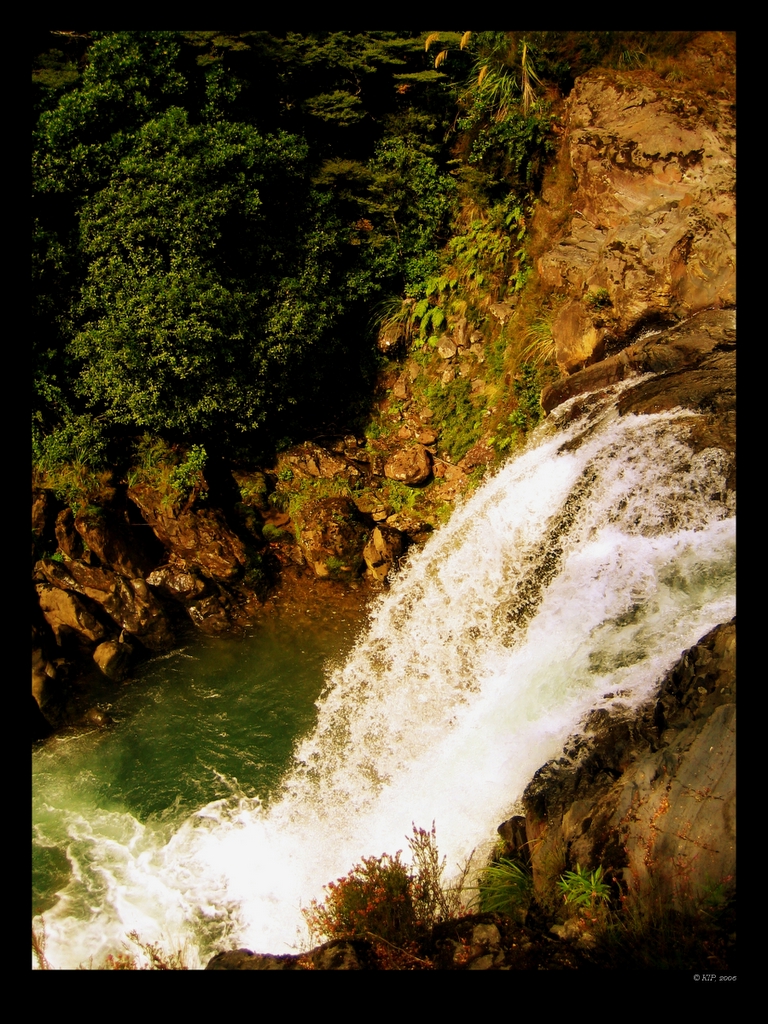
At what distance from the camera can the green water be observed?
7.93 m

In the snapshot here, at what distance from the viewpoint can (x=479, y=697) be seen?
7719mm

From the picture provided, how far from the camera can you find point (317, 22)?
14.8 feet

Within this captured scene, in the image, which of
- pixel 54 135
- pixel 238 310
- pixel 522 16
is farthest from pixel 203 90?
pixel 522 16

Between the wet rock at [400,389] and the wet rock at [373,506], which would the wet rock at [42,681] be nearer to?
the wet rock at [373,506]

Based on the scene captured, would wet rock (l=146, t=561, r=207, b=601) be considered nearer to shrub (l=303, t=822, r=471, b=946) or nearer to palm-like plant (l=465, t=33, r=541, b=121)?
shrub (l=303, t=822, r=471, b=946)

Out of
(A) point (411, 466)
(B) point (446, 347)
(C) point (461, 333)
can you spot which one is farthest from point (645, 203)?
(A) point (411, 466)

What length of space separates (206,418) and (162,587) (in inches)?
108

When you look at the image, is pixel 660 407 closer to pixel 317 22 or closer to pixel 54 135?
pixel 317 22

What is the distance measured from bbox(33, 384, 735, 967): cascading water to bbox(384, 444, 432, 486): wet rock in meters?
2.58

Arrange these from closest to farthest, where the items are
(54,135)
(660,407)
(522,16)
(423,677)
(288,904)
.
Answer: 1. (522,16)
2. (288,904)
3. (660,407)
4. (423,677)
5. (54,135)

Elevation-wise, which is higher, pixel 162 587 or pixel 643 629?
pixel 162 587

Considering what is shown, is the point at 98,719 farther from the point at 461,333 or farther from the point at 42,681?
the point at 461,333

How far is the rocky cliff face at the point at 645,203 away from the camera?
838 centimetres

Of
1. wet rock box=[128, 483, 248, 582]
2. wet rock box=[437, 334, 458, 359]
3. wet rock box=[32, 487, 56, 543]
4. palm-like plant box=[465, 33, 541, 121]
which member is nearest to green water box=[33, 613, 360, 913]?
wet rock box=[128, 483, 248, 582]
